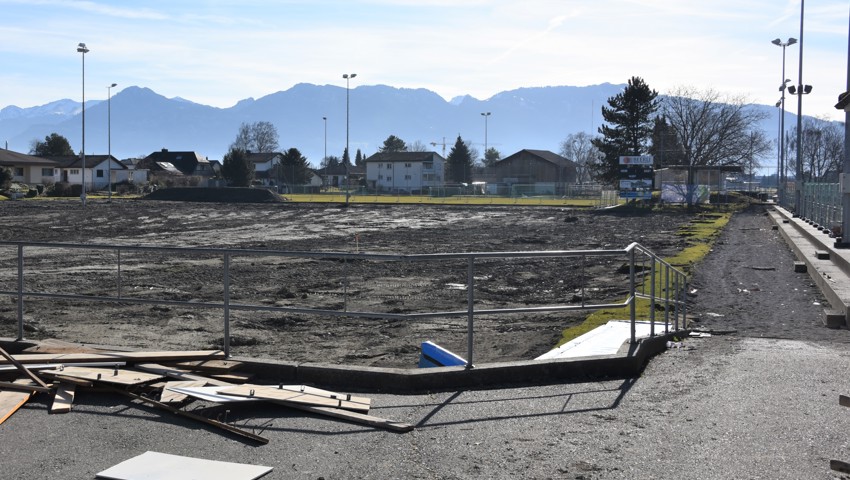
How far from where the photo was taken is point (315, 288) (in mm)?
20172

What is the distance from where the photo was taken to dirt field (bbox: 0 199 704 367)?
1365 cm

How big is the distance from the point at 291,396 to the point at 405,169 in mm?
132476

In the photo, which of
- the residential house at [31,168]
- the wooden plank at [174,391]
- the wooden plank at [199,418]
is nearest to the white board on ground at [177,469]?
the wooden plank at [199,418]

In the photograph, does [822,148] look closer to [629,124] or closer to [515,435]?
[629,124]

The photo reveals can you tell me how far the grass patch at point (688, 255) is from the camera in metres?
14.5

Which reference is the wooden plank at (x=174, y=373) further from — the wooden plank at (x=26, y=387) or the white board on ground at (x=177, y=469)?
the white board on ground at (x=177, y=469)

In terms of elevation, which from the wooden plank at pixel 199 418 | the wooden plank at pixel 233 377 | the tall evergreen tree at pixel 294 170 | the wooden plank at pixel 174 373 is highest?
the tall evergreen tree at pixel 294 170

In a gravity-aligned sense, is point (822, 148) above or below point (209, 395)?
above

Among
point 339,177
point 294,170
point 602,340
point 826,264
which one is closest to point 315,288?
point 602,340

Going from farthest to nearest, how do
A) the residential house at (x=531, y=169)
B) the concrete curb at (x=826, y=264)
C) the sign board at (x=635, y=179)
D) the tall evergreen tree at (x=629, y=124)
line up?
the residential house at (x=531, y=169) → the tall evergreen tree at (x=629, y=124) → the sign board at (x=635, y=179) → the concrete curb at (x=826, y=264)

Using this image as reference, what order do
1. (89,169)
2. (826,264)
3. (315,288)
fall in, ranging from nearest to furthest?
(315,288), (826,264), (89,169)

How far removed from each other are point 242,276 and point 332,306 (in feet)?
18.4

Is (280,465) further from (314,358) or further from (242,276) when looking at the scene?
(242,276)

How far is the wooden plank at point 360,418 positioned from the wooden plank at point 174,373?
101 cm
